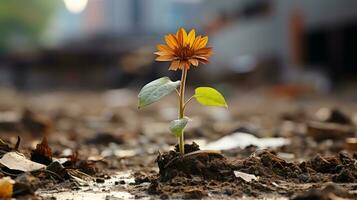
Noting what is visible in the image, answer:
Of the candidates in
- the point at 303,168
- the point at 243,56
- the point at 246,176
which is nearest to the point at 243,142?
the point at 303,168

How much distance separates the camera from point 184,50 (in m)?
2.04

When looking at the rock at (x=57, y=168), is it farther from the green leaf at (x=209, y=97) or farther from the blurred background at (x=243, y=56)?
the blurred background at (x=243, y=56)

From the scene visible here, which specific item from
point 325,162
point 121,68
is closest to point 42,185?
point 325,162

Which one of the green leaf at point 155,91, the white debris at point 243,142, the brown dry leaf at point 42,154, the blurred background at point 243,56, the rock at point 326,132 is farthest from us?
the blurred background at point 243,56

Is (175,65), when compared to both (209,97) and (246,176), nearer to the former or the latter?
(209,97)

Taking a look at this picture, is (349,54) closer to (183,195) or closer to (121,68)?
(121,68)

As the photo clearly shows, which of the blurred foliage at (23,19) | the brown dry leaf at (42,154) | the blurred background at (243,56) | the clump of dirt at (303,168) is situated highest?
the blurred foliage at (23,19)

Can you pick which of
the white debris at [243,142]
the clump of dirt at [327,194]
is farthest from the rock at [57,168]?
the white debris at [243,142]

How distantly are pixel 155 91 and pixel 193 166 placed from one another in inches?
11.4

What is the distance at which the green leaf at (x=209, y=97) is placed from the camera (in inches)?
80.0

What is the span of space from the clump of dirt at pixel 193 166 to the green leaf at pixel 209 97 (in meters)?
0.18

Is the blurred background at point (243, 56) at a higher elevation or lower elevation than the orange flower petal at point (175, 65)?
higher

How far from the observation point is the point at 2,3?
1588 inches

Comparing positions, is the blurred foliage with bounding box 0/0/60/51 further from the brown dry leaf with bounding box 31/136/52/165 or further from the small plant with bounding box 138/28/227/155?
the small plant with bounding box 138/28/227/155
